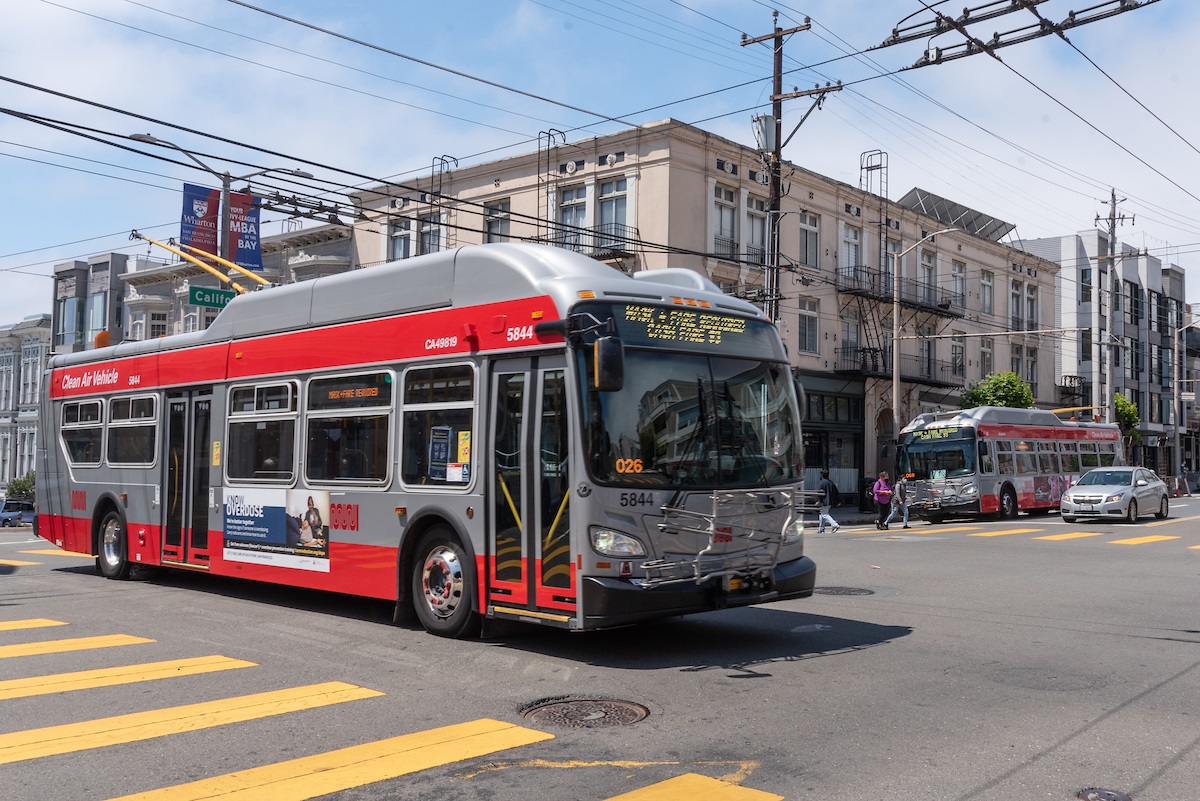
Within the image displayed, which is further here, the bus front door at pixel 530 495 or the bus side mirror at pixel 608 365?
the bus front door at pixel 530 495

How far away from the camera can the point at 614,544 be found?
8375 millimetres

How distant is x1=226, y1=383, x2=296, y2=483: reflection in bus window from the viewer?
1169 centimetres

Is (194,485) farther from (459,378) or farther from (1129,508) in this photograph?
(1129,508)

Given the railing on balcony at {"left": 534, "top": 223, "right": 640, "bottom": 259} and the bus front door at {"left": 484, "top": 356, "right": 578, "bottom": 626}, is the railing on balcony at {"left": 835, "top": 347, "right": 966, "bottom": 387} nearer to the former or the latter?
the railing on balcony at {"left": 534, "top": 223, "right": 640, "bottom": 259}

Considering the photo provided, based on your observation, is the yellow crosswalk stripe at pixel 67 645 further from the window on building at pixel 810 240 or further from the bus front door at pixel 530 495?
the window on building at pixel 810 240

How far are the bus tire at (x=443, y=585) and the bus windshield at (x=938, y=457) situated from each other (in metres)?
24.1

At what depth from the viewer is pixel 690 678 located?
8.07 meters

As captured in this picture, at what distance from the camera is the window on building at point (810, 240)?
3744cm

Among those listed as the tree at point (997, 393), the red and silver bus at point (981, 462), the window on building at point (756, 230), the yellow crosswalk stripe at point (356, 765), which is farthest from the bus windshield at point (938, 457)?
the yellow crosswalk stripe at point (356, 765)

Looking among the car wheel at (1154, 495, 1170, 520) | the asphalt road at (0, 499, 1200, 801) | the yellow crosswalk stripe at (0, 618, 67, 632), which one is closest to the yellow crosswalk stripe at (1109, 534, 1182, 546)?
the car wheel at (1154, 495, 1170, 520)

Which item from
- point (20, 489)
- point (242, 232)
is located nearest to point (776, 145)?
point (242, 232)

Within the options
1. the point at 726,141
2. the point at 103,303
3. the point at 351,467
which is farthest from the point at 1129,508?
the point at 103,303

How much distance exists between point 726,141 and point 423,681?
27.8 metres

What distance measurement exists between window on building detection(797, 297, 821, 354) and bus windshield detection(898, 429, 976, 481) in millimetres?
6206
